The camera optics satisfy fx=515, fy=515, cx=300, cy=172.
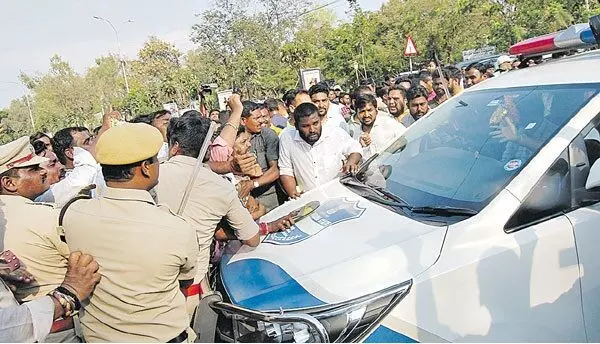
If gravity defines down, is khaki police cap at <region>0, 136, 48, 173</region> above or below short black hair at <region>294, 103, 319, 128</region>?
above

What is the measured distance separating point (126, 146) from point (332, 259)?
3.10 feet

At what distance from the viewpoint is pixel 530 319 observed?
2.06 metres

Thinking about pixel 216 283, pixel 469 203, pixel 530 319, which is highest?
pixel 469 203

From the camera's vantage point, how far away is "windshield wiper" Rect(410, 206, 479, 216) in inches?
85.0

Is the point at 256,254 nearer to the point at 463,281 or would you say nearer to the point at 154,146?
the point at 154,146

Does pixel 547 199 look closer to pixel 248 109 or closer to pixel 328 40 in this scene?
pixel 248 109

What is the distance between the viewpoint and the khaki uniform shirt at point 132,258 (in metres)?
1.90

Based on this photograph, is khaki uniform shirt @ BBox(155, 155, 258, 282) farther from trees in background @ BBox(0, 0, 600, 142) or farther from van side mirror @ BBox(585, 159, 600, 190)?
trees in background @ BBox(0, 0, 600, 142)

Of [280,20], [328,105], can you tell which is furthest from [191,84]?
[328,105]

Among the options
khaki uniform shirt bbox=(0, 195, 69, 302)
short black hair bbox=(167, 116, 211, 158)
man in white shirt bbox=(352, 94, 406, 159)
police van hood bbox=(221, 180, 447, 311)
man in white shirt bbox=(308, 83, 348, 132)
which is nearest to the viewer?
police van hood bbox=(221, 180, 447, 311)

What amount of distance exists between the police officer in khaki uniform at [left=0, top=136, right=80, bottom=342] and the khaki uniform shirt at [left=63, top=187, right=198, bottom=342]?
1.33ft

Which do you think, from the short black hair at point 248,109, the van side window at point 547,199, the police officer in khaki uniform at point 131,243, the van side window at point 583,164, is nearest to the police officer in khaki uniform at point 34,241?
the police officer in khaki uniform at point 131,243

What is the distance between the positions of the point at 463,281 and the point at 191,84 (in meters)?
37.7

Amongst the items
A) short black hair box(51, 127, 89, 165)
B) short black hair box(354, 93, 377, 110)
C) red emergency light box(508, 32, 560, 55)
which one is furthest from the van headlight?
short black hair box(51, 127, 89, 165)
